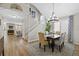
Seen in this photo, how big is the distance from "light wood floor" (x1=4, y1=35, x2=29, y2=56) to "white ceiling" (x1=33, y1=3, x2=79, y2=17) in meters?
0.63

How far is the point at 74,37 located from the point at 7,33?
1139 mm

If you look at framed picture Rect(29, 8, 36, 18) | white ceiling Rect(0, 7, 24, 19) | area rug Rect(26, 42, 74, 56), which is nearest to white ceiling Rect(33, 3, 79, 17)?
framed picture Rect(29, 8, 36, 18)

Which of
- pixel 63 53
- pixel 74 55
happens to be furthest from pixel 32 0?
pixel 74 55

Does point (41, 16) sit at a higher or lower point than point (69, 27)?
higher

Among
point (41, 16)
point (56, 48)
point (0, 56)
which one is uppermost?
point (41, 16)

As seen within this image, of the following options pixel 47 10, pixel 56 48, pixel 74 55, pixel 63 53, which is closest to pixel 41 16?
pixel 47 10

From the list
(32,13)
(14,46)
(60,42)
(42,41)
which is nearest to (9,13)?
(32,13)

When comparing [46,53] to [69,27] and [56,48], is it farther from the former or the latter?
[69,27]

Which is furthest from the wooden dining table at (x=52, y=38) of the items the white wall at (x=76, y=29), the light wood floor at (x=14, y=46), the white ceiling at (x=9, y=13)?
the white ceiling at (x=9, y=13)

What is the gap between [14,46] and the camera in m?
2.01

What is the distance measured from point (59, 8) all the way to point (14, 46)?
1.00 meters

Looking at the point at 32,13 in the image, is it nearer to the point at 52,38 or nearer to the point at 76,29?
the point at 52,38

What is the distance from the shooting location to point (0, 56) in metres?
2.04

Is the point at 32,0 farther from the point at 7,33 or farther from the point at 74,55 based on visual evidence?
the point at 74,55
